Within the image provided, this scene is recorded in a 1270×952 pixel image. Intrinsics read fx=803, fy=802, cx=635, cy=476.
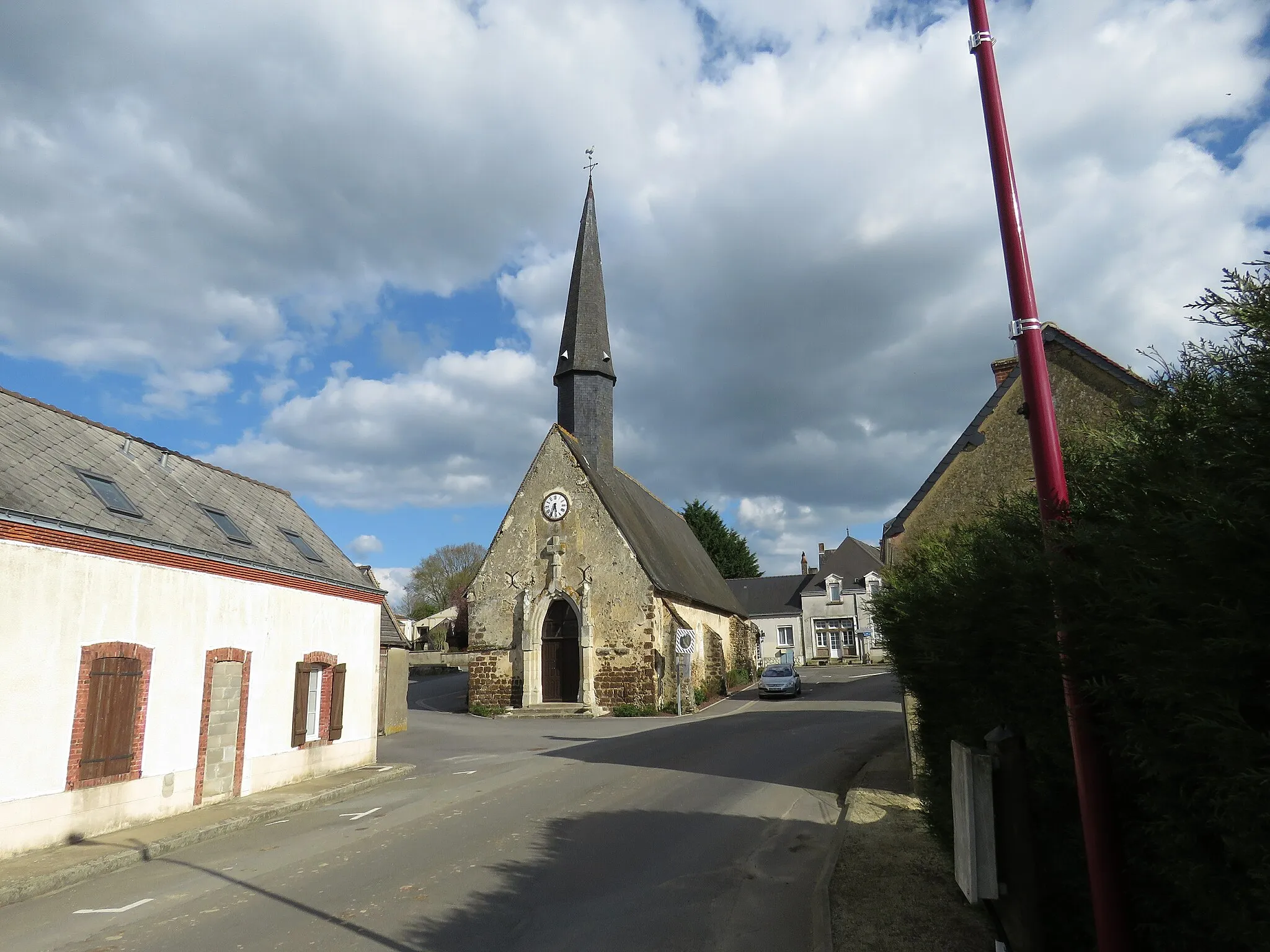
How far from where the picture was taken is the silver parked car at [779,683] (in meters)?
29.6

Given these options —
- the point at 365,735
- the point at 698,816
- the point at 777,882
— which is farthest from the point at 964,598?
the point at 365,735

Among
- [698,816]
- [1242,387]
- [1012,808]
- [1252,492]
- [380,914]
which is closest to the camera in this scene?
[1252,492]

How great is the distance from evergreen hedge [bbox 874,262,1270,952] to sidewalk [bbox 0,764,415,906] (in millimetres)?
9335

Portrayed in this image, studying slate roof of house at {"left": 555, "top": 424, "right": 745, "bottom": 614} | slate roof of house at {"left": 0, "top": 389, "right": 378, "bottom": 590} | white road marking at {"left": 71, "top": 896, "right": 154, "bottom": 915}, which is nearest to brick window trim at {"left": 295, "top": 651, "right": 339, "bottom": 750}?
slate roof of house at {"left": 0, "top": 389, "right": 378, "bottom": 590}

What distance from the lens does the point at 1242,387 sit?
8.04 feet

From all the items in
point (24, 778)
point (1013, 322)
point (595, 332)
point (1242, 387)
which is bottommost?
point (24, 778)

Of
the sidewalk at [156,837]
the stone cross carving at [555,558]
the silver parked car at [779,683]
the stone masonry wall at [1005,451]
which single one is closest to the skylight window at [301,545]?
the sidewalk at [156,837]

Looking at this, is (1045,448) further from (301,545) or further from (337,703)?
(301,545)

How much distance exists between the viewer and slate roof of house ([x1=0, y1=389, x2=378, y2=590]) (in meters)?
10.2

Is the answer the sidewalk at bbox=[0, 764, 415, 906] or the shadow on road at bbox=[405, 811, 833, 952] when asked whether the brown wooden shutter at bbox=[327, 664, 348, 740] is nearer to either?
the sidewalk at bbox=[0, 764, 415, 906]

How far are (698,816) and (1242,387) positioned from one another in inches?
348

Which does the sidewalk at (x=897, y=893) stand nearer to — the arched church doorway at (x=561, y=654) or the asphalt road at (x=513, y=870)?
the asphalt road at (x=513, y=870)

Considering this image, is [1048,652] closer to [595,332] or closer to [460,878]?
[460,878]

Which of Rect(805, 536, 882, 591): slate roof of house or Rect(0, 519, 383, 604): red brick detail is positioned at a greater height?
Rect(805, 536, 882, 591): slate roof of house
